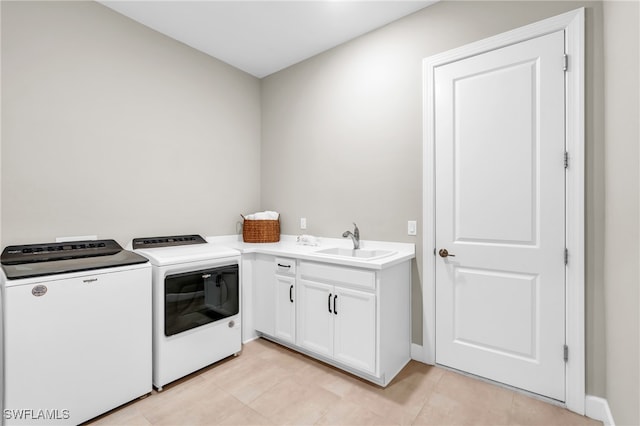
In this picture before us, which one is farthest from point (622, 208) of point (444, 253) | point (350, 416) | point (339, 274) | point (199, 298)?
point (199, 298)

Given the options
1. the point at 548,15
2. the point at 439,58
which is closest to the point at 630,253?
the point at 548,15

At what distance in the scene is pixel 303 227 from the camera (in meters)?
3.22

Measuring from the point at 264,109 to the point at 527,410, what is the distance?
3643mm

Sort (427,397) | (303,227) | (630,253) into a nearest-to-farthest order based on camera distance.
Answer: (630,253), (427,397), (303,227)

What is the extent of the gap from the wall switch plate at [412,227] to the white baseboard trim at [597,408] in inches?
55.6

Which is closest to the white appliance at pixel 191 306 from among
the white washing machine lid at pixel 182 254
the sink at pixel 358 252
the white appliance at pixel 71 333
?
the white washing machine lid at pixel 182 254

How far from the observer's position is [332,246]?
2922 millimetres

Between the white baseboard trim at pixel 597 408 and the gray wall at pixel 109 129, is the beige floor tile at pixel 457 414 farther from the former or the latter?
the gray wall at pixel 109 129

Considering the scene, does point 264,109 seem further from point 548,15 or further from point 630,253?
point 630,253

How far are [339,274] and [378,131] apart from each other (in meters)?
1.32

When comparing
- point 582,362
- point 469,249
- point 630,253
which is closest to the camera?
point 630,253

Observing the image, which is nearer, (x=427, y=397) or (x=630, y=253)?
(x=630, y=253)

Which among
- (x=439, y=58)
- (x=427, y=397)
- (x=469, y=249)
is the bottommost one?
(x=427, y=397)

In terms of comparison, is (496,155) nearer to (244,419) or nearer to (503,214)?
(503,214)
